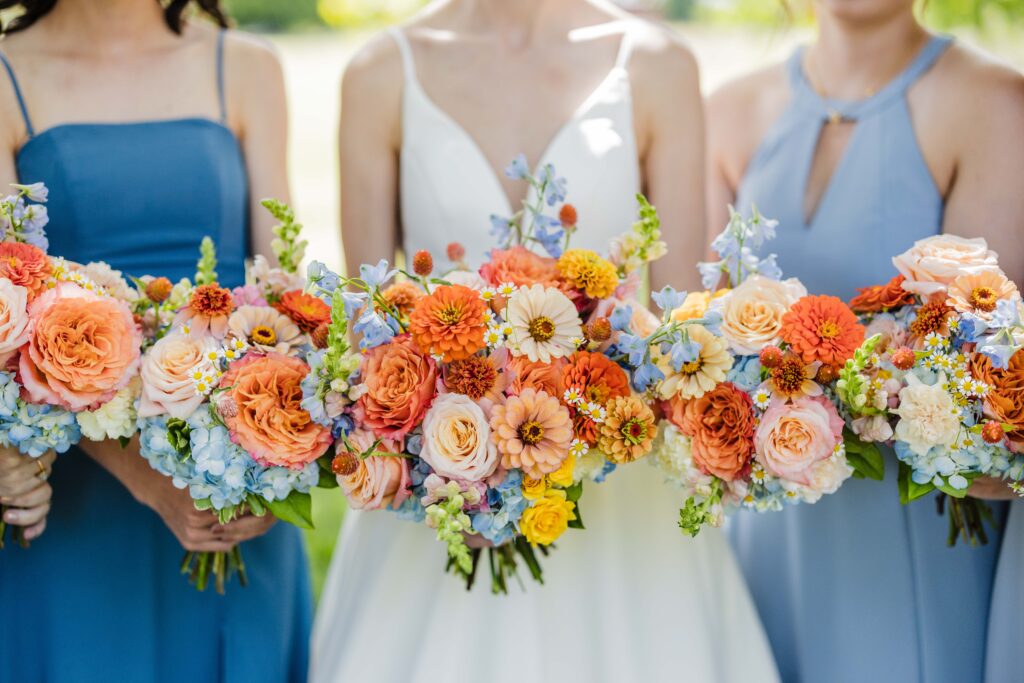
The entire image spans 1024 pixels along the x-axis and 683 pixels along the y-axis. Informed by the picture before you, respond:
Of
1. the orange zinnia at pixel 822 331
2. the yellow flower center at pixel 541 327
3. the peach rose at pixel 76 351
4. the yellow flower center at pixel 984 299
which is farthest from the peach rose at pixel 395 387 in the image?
the yellow flower center at pixel 984 299

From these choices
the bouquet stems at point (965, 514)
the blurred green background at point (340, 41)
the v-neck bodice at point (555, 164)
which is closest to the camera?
the bouquet stems at point (965, 514)

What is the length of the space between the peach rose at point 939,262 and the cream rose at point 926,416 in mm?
225

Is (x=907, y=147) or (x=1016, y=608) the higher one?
(x=907, y=147)

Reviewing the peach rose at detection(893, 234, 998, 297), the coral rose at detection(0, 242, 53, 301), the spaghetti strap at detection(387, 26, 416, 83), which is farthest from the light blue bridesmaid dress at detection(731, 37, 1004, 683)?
the coral rose at detection(0, 242, 53, 301)

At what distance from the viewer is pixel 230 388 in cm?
222

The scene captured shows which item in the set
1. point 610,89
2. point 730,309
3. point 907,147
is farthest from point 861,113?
point 730,309

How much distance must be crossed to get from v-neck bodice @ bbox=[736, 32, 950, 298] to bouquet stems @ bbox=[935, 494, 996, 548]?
26.3 inches

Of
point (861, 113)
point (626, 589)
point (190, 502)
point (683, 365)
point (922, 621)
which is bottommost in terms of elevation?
point (922, 621)

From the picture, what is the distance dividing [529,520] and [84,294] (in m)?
1.10

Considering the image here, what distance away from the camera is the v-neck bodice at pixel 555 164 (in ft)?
9.67

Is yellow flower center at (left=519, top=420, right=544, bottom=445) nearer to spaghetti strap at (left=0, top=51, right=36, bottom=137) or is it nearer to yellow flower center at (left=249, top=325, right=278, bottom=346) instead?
yellow flower center at (left=249, top=325, right=278, bottom=346)

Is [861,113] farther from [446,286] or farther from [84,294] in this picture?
[84,294]

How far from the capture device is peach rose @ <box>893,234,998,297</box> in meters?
2.28

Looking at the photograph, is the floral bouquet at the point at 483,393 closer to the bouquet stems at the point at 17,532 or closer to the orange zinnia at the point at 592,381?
the orange zinnia at the point at 592,381
